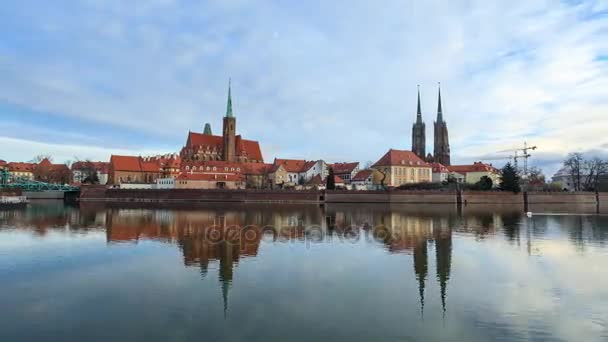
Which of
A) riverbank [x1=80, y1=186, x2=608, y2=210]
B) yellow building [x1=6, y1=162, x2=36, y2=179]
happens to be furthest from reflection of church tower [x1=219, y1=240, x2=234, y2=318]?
yellow building [x1=6, y1=162, x2=36, y2=179]

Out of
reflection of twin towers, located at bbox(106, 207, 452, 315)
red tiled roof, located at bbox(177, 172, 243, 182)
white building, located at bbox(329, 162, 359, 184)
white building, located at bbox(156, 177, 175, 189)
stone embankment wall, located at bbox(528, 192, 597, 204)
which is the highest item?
white building, located at bbox(329, 162, 359, 184)

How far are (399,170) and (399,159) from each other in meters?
2.33

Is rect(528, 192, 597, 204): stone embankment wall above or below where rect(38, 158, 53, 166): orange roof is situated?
below

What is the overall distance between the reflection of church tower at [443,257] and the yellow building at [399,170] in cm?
5980

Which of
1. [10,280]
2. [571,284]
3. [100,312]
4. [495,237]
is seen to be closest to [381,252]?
[571,284]

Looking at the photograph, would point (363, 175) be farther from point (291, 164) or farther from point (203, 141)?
point (203, 141)

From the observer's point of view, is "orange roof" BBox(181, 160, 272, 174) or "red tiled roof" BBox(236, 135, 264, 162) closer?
"orange roof" BBox(181, 160, 272, 174)

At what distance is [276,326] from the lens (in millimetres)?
10117

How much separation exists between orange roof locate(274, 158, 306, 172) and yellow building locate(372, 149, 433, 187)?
1962 centimetres

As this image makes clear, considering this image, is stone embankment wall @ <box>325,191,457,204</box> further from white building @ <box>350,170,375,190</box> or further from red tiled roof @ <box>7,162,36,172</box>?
red tiled roof @ <box>7,162,36,172</box>

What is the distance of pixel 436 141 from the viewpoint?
401ft

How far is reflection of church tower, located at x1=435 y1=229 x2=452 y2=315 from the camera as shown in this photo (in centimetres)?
1401

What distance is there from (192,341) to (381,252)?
12366 mm

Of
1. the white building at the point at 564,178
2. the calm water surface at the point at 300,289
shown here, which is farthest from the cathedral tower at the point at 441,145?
the calm water surface at the point at 300,289
